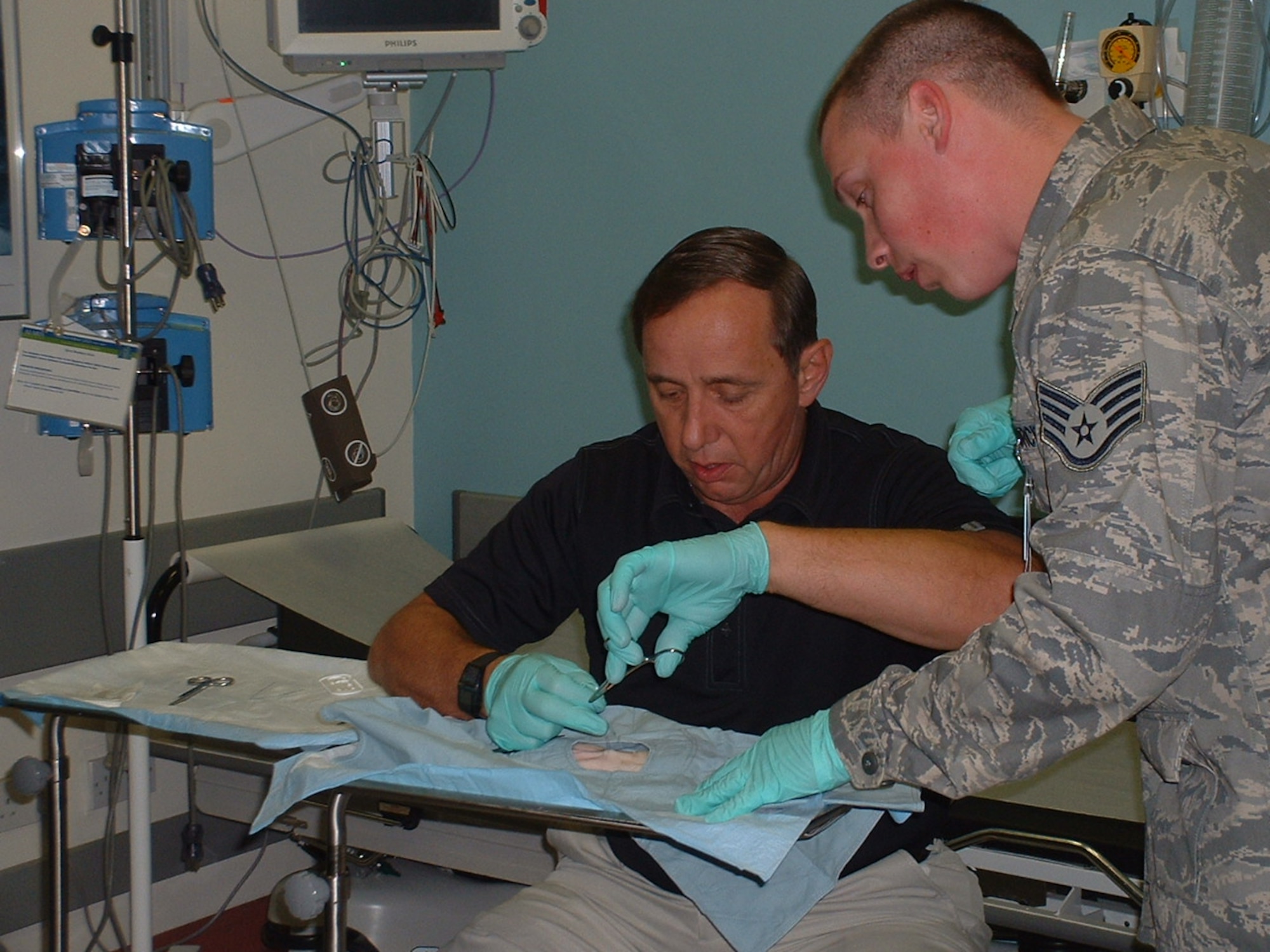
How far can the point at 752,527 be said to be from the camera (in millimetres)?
1569

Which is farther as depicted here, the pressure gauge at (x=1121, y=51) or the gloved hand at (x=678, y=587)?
the pressure gauge at (x=1121, y=51)

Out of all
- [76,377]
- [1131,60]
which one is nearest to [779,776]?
[76,377]

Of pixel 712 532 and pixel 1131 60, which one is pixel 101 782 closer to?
pixel 712 532

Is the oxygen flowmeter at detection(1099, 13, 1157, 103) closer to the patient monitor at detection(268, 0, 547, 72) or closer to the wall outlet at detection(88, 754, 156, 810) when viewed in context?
the patient monitor at detection(268, 0, 547, 72)

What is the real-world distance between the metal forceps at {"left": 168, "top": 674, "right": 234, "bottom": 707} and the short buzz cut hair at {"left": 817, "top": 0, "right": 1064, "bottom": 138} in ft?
4.00

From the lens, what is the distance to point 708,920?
5.72ft

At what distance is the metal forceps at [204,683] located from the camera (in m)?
1.84

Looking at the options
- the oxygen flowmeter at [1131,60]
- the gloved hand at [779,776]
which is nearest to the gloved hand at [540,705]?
the gloved hand at [779,776]

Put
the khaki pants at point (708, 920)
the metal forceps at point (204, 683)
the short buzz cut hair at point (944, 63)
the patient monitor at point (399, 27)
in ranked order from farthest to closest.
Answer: the patient monitor at point (399, 27), the metal forceps at point (204, 683), the khaki pants at point (708, 920), the short buzz cut hair at point (944, 63)

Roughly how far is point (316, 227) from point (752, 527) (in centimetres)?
202

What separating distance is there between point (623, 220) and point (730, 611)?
5.83ft

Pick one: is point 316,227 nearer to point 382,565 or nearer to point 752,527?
point 382,565

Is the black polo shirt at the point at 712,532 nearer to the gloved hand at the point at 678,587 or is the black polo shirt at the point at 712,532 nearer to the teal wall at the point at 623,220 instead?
the gloved hand at the point at 678,587

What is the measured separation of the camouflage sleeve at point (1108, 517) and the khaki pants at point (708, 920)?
23.3 inches
